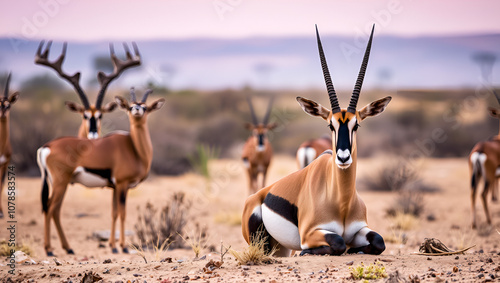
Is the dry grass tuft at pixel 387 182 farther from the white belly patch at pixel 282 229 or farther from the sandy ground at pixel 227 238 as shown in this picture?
the white belly patch at pixel 282 229

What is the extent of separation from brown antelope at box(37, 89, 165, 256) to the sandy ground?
31.3 inches

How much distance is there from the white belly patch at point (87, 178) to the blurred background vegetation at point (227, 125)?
1148 centimetres

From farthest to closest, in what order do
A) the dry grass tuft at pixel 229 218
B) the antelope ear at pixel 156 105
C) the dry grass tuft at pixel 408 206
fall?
the dry grass tuft at pixel 408 206
the dry grass tuft at pixel 229 218
the antelope ear at pixel 156 105

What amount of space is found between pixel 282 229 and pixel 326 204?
2.21 ft

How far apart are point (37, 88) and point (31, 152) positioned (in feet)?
89.6

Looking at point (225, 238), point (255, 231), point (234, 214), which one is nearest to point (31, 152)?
point (234, 214)

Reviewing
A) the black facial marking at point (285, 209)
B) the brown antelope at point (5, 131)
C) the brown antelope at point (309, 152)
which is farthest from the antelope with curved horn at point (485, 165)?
the brown antelope at point (5, 131)

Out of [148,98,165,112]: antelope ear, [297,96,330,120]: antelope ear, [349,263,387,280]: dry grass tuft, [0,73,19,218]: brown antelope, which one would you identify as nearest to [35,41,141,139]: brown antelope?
[0,73,19,218]: brown antelope

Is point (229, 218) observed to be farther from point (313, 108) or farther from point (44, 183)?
point (313, 108)

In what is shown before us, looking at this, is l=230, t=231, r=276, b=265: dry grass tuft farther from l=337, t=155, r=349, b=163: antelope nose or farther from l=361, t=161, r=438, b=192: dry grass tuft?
l=361, t=161, r=438, b=192: dry grass tuft

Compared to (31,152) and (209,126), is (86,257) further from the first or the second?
(209,126)

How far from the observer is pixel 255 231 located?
6.89 m

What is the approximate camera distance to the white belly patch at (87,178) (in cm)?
977

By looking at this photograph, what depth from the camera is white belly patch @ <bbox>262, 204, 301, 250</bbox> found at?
657cm
